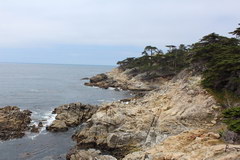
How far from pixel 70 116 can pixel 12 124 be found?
27.6 ft

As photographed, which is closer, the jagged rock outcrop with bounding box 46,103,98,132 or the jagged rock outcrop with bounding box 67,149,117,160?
the jagged rock outcrop with bounding box 67,149,117,160

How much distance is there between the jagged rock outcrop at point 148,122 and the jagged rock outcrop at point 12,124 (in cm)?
817

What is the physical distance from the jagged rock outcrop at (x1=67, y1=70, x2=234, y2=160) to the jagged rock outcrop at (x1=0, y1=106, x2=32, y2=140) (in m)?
8.17

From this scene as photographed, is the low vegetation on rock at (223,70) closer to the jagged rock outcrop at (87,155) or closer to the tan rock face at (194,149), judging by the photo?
the tan rock face at (194,149)

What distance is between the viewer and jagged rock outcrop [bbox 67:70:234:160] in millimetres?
24250

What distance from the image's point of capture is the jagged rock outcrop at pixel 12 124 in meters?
30.6

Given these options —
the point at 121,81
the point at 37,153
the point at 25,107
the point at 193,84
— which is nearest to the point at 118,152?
the point at 37,153

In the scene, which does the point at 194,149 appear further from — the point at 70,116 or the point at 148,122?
the point at 70,116

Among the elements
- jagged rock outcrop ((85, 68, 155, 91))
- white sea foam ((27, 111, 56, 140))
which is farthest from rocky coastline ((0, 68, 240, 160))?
jagged rock outcrop ((85, 68, 155, 91))

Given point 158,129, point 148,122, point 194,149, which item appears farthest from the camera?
point 148,122

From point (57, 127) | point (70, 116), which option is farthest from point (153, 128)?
point (70, 116)

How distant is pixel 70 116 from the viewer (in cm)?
3703

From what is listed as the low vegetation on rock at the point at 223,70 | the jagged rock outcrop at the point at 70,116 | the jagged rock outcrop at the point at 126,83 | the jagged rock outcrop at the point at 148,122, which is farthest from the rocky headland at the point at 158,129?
the jagged rock outcrop at the point at 126,83

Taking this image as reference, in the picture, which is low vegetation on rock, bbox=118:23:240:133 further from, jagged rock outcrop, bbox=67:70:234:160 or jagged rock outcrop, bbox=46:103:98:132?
jagged rock outcrop, bbox=46:103:98:132
